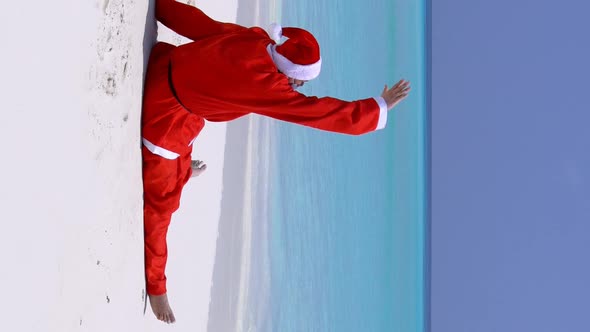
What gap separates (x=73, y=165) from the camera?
0.77 meters

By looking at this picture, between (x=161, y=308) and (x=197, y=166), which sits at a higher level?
(x=197, y=166)

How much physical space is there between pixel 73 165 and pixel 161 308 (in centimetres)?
36

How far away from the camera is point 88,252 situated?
819 millimetres

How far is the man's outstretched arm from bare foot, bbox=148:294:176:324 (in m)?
0.33

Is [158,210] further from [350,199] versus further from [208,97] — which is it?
[350,199]

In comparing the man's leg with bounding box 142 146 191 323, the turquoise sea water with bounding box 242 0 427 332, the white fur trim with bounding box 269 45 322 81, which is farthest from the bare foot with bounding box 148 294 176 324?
the turquoise sea water with bounding box 242 0 427 332

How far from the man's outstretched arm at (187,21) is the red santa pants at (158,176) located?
3cm

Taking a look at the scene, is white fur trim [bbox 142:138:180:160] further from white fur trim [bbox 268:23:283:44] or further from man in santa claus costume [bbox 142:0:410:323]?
white fur trim [bbox 268:23:283:44]

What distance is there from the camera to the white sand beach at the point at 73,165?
0.66 metres
